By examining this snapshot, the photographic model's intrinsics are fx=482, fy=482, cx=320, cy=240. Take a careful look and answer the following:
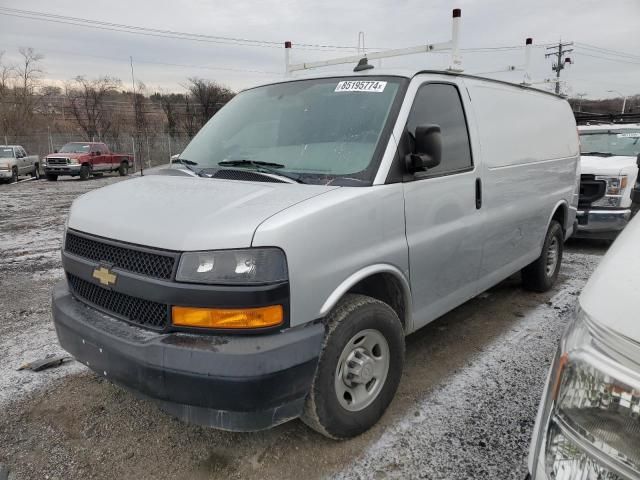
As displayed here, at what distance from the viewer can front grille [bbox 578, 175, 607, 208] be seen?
713cm

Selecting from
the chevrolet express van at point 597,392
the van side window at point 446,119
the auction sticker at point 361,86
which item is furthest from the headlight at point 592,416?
the auction sticker at point 361,86

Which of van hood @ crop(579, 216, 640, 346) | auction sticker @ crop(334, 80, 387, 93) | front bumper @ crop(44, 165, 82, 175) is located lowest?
front bumper @ crop(44, 165, 82, 175)

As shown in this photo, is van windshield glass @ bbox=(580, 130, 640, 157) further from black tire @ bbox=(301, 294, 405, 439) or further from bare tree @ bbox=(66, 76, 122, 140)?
bare tree @ bbox=(66, 76, 122, 140)

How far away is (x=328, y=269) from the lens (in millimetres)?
2406

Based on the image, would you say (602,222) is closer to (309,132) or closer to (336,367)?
(309,132)

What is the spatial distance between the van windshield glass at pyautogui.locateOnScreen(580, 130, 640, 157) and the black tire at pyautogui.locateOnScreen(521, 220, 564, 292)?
12.8 ft

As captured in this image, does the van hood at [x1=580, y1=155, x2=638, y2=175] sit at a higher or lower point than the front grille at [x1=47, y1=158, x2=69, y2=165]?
higher

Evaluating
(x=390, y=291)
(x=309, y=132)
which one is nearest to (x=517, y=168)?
(x=390, y=291)

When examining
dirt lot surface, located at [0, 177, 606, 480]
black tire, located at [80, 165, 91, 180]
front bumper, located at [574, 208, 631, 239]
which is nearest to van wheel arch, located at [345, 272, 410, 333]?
dirt lot surface, located at [0, 177, 606, 480]

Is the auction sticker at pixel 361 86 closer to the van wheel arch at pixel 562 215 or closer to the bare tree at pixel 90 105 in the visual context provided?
the van wheel arch at pixel 562 215

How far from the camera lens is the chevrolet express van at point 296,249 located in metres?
2.17

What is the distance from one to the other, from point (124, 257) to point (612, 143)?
8899 millimetres

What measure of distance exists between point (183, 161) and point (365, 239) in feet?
5.56

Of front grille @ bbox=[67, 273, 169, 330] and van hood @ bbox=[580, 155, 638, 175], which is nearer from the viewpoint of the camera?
front grille @ bbox=[67, 273, 169, 330]
